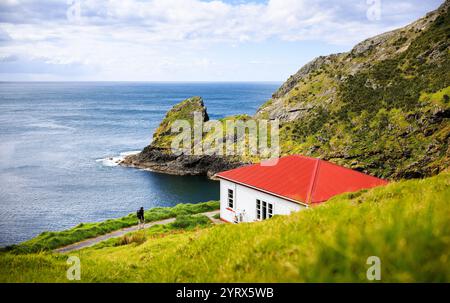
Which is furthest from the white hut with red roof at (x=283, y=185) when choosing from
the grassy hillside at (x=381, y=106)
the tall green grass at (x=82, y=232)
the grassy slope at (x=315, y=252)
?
the grassy hillside at (x=381, y=106)

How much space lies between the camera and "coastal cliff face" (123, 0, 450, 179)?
192 feet

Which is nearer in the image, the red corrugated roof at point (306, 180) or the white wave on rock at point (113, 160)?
the red corrugated roof at point (306, 180)

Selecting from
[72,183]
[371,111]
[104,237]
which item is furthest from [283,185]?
[72,183]

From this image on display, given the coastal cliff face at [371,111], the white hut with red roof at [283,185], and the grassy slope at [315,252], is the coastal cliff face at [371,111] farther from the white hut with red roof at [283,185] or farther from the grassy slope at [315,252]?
the grassy slope at [315,252]

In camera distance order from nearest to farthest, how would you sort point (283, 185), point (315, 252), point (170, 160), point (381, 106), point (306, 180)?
1. point (315, 252)
2. point (306, 180)
3. point (283, 185)
4. point (381, 106)
5. point (170, 160)

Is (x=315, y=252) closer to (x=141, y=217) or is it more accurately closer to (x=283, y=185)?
(x=283, y=185)

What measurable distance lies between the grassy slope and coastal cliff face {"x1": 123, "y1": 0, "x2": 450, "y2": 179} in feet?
148

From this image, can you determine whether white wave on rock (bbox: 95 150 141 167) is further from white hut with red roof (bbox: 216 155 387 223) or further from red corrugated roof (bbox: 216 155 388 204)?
red corrugated roof (bbox: 216 155 388 204)

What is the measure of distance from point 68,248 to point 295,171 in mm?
18226

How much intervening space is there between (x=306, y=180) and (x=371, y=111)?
147 feet

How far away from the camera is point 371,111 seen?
6881cm

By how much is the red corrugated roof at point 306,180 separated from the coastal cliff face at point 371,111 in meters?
23.2

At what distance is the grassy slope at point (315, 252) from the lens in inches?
187
